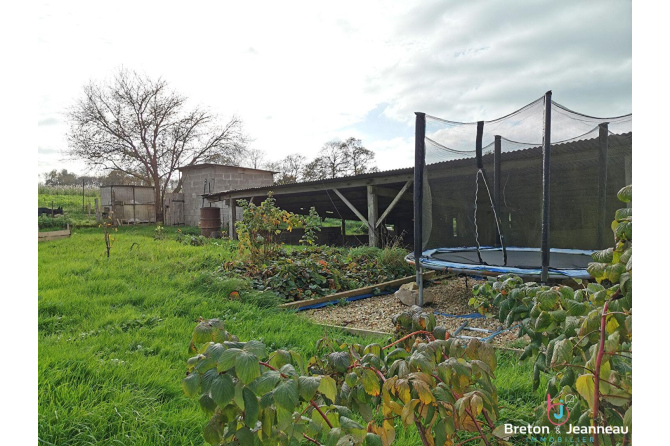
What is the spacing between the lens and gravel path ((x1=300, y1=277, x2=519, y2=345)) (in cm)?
287

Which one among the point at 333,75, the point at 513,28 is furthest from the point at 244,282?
the point at 513,28

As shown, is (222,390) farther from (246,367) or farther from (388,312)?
(388,312)

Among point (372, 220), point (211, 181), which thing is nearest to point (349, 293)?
point (372, 220)

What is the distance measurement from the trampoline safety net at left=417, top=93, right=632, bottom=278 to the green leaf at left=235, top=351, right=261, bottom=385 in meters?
3.23

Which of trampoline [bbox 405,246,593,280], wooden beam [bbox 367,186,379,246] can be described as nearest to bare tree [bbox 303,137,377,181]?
wooden beam [bbox 367,186,379,246]

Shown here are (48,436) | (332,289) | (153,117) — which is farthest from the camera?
(153,117)

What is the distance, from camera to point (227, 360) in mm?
546

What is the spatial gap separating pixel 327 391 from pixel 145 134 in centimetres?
1548

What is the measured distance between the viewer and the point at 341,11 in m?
1.68

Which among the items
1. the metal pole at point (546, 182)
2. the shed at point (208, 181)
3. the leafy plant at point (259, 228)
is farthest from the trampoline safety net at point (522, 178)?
the shed at point (208, 181)

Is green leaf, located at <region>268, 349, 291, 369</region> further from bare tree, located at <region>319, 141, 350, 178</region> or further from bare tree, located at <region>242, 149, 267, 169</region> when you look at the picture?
bare tree, located at <region>242, 149, 267, 169</region>
